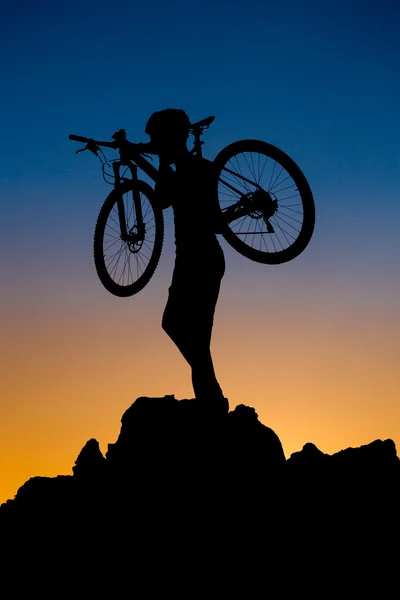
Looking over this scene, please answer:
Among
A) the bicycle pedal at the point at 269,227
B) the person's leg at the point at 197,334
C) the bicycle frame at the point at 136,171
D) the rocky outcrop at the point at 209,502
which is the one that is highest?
the bicycle frame at the point at 136,171

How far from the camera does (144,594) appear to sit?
42.1 ft

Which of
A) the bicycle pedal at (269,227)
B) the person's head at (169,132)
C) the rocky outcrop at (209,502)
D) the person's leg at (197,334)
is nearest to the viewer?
the rocky outcrop at (209,502)

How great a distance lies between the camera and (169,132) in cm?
1472

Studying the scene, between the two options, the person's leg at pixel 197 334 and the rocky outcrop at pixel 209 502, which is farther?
the person's leg at pixel 197 334

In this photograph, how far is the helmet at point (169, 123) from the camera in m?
14.7

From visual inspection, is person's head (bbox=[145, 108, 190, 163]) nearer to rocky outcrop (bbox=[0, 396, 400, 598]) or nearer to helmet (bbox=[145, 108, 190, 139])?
helmet (bbox=[145, 108, 190, 139])

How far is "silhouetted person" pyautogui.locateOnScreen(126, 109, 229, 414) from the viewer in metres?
14.6

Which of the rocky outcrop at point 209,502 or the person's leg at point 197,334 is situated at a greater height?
the person's leg at point 197,334

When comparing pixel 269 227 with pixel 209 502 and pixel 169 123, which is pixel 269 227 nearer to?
pixel 169 123

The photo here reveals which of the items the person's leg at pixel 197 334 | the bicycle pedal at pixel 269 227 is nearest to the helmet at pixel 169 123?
the bicycle pedal at pixel 269 227

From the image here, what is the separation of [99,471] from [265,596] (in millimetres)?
4284

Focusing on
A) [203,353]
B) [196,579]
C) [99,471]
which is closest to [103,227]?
[203,353]

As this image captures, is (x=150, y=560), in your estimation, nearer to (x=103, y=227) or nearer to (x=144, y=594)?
(x=144, y=594)

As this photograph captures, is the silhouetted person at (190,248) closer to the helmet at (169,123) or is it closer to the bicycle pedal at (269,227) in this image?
the helmet at (169,123)
